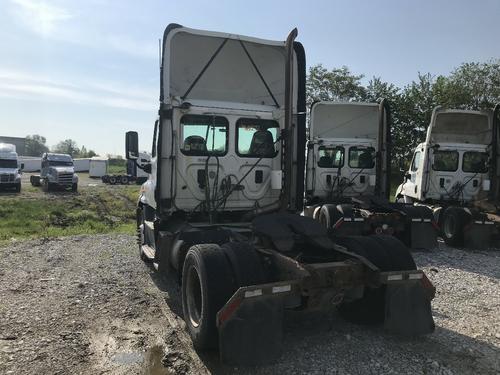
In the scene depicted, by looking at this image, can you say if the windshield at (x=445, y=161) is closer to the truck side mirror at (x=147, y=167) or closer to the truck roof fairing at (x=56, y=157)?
the truck side mirror at (x=147, y=167)

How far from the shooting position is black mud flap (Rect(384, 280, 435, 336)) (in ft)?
15.0

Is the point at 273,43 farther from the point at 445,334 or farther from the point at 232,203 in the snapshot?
the point at 445,334

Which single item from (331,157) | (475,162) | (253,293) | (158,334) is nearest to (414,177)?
(475,162)

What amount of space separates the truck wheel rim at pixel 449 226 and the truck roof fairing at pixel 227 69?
6.95 meters

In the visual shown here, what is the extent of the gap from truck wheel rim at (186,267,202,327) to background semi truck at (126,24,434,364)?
0.01m

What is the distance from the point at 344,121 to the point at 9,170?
2518 centimetres

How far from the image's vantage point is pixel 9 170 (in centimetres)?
3023

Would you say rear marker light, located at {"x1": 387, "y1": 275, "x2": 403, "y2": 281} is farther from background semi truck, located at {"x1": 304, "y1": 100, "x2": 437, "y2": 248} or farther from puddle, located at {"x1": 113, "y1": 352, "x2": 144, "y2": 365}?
background semi truck, located at {"x1": 304, "y1": 100, "x2": 437, "y2": 248}

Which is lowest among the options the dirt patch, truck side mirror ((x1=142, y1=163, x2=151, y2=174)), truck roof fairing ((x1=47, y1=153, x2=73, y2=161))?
the dirt patch

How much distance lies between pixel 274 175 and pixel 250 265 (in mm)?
2671

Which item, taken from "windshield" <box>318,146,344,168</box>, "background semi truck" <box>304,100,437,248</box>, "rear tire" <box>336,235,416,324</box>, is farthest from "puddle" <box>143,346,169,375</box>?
"windshield" <box>318,146,344,168</box>

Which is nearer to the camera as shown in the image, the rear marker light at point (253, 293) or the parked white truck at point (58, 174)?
the rear marker light at point (253, 293)

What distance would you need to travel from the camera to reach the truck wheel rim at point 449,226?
11789 mm

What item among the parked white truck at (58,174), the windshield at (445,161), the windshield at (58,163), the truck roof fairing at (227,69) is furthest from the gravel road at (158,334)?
the windshield at (58,163)
